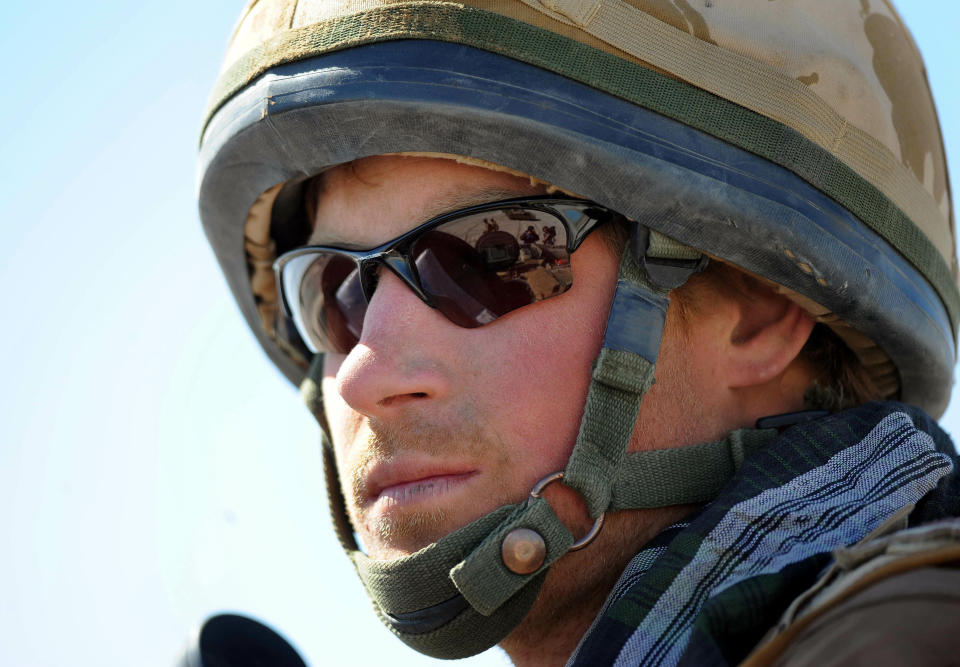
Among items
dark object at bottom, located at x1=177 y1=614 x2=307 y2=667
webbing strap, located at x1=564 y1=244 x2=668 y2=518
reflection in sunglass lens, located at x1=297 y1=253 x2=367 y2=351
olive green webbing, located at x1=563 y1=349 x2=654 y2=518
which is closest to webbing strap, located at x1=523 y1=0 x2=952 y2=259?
webbing strap, located at x1=564 y1=244 x2=668 y2=518

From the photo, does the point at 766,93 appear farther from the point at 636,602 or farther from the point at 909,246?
the point at 636,602

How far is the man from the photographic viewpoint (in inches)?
88.0

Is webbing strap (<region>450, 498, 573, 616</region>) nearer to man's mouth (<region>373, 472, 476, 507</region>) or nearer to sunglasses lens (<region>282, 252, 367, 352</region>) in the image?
man's mouth (<region>373, 472, 476, 507</region>)

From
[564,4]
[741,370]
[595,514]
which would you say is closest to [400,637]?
[595,514]

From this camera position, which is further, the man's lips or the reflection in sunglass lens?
the reflection in sunglass lens

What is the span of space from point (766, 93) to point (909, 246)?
570 millimetres

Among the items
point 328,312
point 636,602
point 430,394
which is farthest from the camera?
point 328,312

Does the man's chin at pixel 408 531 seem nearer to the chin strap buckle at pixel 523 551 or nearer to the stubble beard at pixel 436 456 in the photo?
the stubble beard at pixel 436 456

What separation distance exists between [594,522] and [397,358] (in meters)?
0.58

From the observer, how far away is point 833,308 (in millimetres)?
2465

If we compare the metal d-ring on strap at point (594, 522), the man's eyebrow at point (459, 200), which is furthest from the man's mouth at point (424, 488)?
the man's eyebrow at point (459, 200)

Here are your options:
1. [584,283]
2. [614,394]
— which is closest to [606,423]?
[614,394]

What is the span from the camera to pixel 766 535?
1982 mm

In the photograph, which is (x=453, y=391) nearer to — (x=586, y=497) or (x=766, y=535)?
(x=586, y=497)
